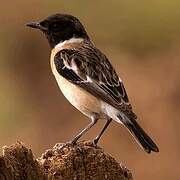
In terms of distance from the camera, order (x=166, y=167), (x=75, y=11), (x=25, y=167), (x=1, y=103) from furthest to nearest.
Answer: (x=75, y=11), (x=1, y=103), (x=166, y=167), (x=25, y=167)

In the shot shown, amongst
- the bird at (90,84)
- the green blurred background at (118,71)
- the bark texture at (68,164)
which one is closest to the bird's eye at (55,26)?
the bird at (90,84)

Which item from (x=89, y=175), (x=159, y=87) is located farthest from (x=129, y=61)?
(x=89, y=175)

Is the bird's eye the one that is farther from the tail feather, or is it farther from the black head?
the tail feather

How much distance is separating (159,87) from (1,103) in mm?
2531

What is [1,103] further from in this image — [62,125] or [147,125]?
[147,125]

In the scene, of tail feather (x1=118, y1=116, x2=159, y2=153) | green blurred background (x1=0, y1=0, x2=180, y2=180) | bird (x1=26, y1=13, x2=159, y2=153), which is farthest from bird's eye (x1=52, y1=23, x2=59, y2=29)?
green blurred background (x1=0, y1=0, x2=180, y2=180)

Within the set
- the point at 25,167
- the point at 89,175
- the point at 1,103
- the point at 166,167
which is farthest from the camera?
the point at 1,103

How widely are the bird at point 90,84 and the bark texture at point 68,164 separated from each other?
1.36 meters

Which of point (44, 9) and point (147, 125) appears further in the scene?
point (44, 9)

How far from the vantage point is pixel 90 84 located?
10.6 meters

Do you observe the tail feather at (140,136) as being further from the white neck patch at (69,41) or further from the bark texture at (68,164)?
the white neck patch at (69,41)

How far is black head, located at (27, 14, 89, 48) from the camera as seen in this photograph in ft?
37.2

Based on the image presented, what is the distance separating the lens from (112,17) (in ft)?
60.8

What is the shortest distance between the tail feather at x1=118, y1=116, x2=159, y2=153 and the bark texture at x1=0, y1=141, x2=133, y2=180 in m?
1.14
